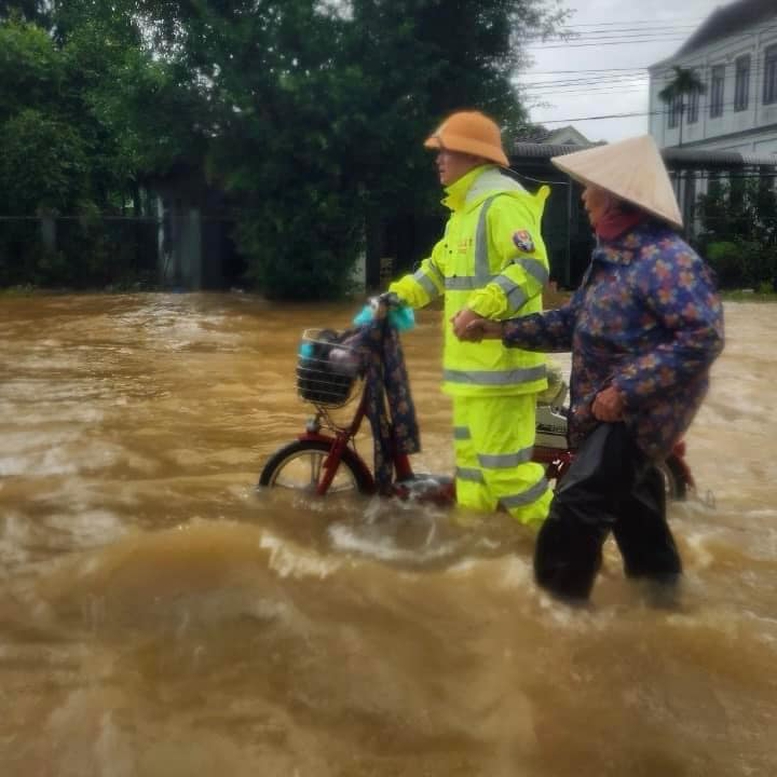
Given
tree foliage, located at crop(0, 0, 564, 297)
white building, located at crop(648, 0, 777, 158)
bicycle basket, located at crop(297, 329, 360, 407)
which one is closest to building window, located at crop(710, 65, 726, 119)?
white building, located at crop(648, 0, 777, 158)

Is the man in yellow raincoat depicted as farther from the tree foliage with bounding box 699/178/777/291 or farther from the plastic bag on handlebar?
the tree foliage with bounding box 699/178/777/291

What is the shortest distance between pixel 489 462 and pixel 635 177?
1.38 meters

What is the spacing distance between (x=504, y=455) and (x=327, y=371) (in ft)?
2.85

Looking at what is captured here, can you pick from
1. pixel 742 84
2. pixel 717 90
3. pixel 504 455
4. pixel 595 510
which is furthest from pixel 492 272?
pixel 717 90

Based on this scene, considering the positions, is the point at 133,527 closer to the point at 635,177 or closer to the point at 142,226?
the point at 635,177

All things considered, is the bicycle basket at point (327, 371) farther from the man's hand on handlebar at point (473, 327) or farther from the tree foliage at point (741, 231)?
the tree foliage at point (741, 231)

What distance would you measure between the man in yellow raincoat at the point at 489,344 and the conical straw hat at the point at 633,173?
0.56m

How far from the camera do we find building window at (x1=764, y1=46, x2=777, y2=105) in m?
34.2

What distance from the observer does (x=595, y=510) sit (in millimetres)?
3424

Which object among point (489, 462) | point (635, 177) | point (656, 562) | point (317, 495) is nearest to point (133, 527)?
point (317, 495)

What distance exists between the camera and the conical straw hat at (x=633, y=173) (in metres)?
3.35

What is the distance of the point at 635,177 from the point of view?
11.1ft

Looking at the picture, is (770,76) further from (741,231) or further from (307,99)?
(307,99)

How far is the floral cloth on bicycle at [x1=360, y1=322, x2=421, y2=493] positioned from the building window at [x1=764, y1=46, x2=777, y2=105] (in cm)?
3333
